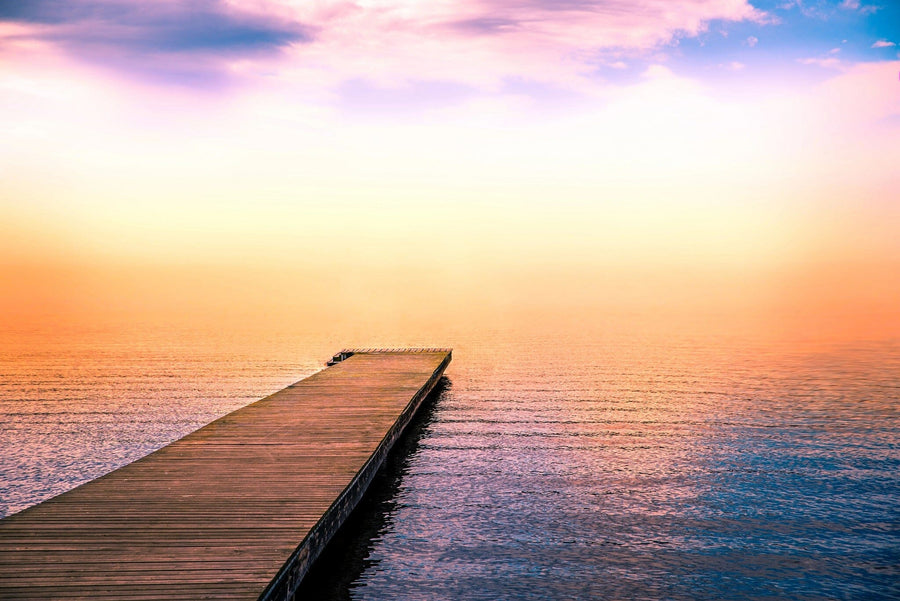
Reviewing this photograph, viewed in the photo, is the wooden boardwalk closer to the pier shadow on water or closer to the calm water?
the pier shadow on water

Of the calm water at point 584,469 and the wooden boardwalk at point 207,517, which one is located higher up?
the wooden boardwalk at point 207,517

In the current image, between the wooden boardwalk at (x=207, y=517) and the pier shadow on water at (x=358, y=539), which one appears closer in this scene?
the wooden boardwalk at (x=207, y=517)

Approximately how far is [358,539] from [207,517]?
305cm

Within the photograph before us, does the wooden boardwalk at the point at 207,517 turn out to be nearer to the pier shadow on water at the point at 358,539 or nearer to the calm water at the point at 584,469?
the pier shadow on water at the point at 358,539

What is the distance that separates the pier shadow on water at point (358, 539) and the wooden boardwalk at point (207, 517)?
27.0 inches

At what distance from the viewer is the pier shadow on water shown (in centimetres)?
980

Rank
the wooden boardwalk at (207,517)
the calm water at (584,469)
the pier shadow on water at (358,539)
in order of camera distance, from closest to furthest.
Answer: the wooden boardwalk at (207,517) < the pier shadow on water at (358,539) < the calm water at (584,469)

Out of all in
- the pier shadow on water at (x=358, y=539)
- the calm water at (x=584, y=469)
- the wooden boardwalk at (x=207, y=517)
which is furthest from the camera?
the calm water at (x=584, y=469)

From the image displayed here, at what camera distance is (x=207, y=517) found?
9.54 metres

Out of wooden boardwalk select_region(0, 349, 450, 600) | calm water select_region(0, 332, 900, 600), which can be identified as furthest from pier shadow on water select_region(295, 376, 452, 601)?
wooden boardwalk select_region(0, 349, 450, 600)

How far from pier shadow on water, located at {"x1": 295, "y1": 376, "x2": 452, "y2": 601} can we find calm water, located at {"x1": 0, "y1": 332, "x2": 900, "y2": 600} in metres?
0.06

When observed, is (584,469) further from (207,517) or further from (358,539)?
(207,517)

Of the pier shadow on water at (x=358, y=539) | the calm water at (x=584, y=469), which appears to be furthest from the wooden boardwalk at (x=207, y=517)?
the calm water at (x=584, y=469)

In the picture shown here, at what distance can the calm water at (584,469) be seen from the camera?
1026 centimetres
